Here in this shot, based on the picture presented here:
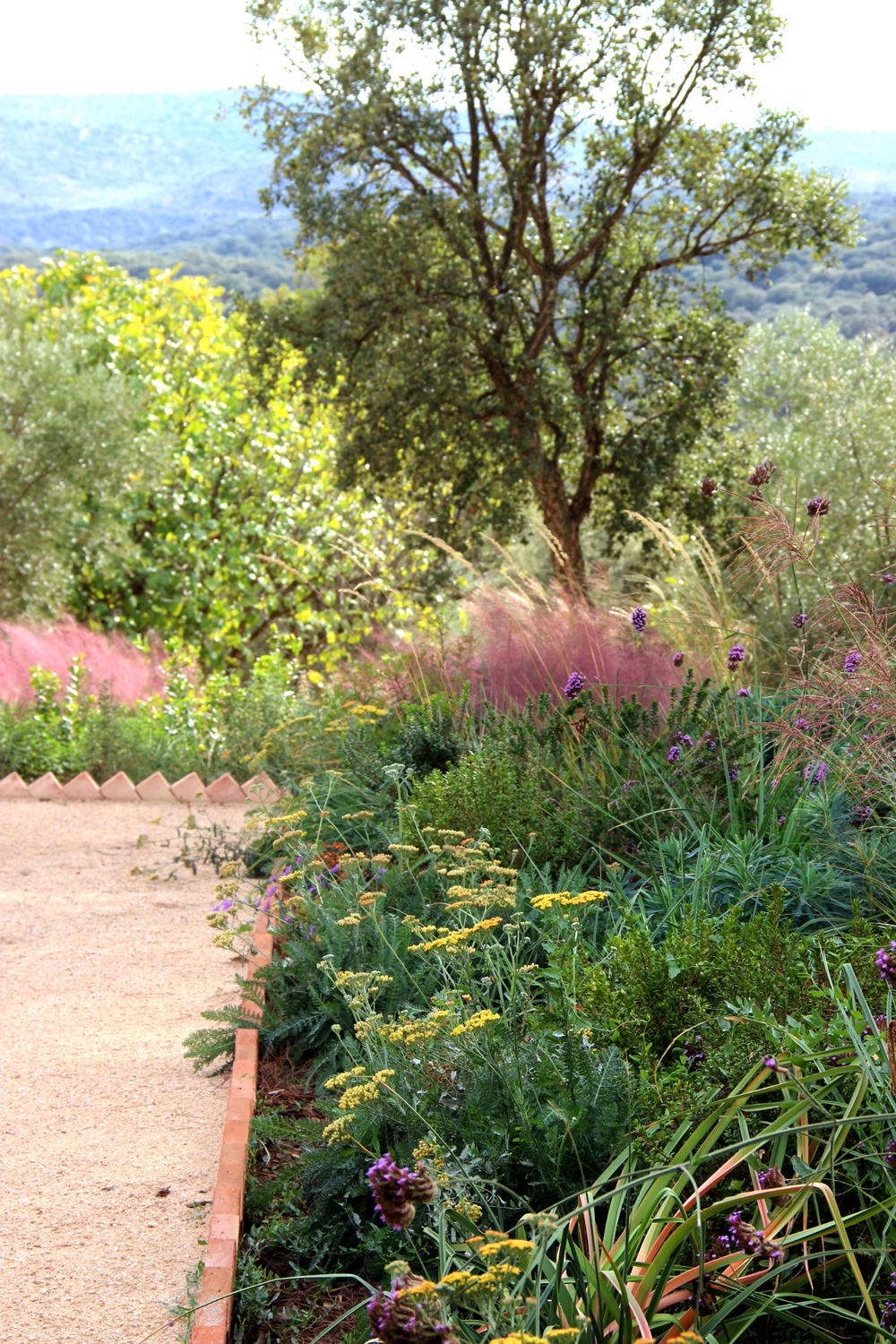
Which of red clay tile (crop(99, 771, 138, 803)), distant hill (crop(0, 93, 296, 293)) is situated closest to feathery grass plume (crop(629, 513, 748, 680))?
red clay tile (crop(99, 771, 138, 803))

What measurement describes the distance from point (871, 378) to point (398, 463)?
936cm

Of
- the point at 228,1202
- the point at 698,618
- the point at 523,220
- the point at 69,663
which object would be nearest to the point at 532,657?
the point at 698,618

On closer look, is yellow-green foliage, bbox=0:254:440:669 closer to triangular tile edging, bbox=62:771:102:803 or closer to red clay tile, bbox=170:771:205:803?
triangular tile edging, bbox=62:771:102:803

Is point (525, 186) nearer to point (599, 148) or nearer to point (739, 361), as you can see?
point (599, 148)

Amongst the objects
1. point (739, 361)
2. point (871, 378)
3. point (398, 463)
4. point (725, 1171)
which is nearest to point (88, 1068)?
point (725, 1171)

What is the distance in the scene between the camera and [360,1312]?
2.00 m

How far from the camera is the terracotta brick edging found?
1.98 m

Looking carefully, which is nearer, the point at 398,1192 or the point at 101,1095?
the point at 398,1192

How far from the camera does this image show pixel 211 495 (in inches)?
455

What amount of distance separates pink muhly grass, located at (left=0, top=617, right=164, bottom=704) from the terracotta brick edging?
4.84 meters

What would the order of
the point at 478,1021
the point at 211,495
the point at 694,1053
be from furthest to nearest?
1. the point at 211,495
2. the point at 694,1053
3. the point at 478,1021

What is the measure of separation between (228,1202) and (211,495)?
9884 millimetres

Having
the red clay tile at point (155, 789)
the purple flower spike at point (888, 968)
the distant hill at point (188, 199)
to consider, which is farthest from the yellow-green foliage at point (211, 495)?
the purple flower spike at point (888, 968)

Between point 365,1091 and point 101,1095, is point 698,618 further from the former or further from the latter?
point 365,1091
